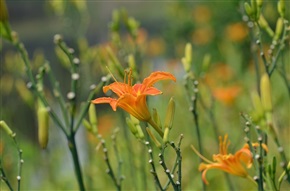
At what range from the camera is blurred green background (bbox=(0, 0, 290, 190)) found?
2.06 m

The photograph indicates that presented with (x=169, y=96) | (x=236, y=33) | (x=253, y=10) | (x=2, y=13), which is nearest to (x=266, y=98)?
(x=253, y=10)

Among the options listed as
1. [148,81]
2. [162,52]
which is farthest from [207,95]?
[162,52]

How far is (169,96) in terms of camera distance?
3.34 metres

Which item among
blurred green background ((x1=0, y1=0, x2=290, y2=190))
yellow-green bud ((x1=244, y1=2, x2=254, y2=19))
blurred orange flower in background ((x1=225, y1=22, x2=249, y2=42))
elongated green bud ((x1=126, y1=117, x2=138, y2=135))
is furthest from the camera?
blurred orange flower in background ((x1=225, y1=22, x2=249, y2=42))

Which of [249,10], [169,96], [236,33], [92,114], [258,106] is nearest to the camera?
[258,106]

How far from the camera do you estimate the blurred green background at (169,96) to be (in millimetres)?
2061

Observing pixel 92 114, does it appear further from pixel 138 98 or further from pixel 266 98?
pixel 266 98

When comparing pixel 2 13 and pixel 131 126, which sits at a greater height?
pixel 2 13

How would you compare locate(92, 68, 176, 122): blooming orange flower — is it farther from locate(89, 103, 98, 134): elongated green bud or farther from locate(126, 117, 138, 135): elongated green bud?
locate(89, 103, 98, 134): elongated green bud

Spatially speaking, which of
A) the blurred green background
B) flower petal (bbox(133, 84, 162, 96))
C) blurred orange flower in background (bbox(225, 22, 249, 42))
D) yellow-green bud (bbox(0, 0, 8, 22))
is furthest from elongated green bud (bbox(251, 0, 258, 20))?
blurred orange flower in background (bbox(225, 22, 249, 42))

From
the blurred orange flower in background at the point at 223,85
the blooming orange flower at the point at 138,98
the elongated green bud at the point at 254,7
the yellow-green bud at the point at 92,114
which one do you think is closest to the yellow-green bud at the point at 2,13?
the yellow-green bud at the point at 92,114

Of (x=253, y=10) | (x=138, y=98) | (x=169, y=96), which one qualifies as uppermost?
(x=253, y=10)

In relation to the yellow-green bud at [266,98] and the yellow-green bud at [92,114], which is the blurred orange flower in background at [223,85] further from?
the yellow-green bud at [266,98]

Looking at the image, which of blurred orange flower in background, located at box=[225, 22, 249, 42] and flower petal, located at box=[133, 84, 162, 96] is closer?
flower petal, located at box=[133, 84, 162, 96]
